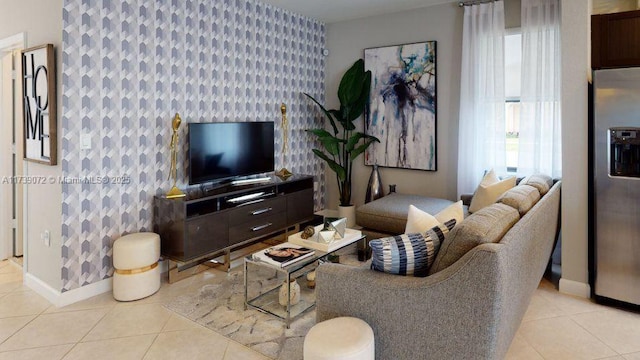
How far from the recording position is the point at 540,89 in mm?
3918

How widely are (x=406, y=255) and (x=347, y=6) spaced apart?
3.64 m

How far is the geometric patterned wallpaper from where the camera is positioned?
2.99 metres

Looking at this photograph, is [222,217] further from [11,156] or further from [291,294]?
[11,156]

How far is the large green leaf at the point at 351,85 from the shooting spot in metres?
4.95

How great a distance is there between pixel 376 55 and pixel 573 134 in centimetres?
265

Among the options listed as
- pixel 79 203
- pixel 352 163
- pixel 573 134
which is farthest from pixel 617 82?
pixel 79 203

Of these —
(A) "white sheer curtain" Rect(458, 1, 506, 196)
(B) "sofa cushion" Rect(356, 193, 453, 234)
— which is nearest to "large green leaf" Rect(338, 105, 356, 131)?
(B) "sofa cushion" Rect(356, 193, 453, 234)

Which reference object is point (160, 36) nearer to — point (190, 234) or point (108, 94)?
point (108, 94)

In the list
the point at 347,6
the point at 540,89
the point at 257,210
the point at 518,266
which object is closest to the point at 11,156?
the point at 257,210

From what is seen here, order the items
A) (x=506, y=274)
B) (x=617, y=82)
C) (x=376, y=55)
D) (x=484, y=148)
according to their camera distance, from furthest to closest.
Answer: (x=376, y=55)
(x=484, y=148)
(x=617, y=82)
(x=506, y=274)

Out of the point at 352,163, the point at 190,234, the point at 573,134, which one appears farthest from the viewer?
the point at 352,163

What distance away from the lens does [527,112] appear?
4.00 m

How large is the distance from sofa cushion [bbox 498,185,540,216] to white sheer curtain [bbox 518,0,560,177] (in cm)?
151

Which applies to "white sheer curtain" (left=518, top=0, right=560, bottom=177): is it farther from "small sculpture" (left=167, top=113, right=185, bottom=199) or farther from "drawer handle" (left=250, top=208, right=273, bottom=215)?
"small sculpture" (left=167, top=113, right=185, bottom=199)
